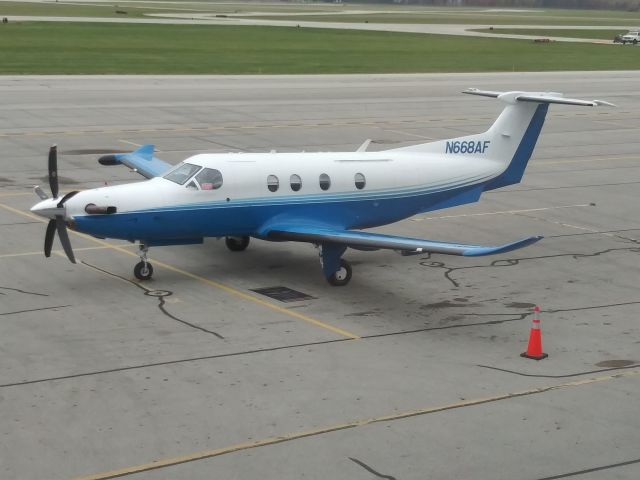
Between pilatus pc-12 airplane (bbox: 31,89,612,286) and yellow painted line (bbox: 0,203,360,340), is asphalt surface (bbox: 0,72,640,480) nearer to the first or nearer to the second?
yellow painted line (bbox: 0,203,360,340)

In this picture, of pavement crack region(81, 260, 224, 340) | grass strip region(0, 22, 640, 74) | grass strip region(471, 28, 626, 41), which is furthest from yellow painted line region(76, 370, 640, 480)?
grass strip region(471, 28, 626, 41)

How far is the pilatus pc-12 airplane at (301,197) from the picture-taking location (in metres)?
20.9

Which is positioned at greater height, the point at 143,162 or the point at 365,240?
the point at 143,162

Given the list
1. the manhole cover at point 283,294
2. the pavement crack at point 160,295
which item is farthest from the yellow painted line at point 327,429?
the manhole cover at point 283,294

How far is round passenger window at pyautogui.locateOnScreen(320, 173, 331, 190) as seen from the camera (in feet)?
75.2

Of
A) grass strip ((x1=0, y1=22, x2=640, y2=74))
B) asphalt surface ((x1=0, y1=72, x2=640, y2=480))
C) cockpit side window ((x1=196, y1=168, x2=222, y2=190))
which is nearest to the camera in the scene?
asphalt surface ((x1=0, y1=72, x2=640, y2=480))

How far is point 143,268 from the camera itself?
70.6 feet

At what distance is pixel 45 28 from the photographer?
316 feet

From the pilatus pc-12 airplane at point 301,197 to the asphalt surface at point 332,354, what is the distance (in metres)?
0.95

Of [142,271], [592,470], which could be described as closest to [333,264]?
[142,271]

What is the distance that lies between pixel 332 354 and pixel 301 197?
6.06 metres

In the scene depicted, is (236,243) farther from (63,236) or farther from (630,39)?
(630,39)

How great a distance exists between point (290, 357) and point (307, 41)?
82.0m

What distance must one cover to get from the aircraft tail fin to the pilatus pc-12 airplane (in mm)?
30
